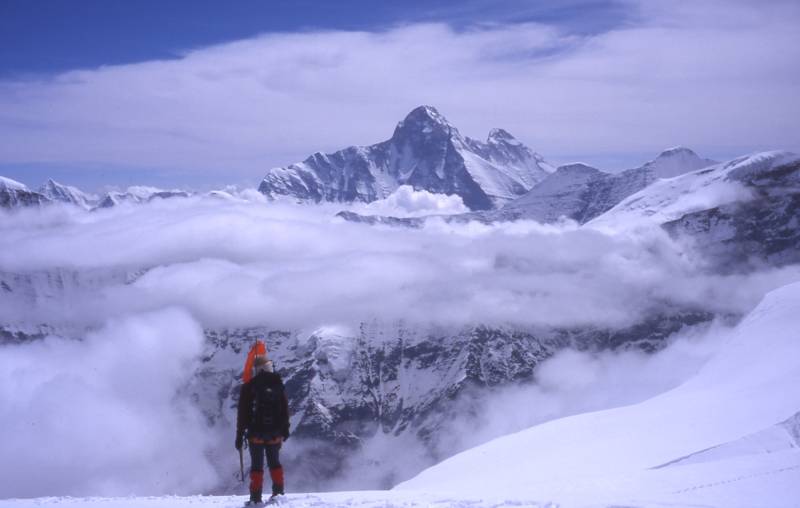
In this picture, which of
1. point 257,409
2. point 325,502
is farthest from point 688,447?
point 257,409

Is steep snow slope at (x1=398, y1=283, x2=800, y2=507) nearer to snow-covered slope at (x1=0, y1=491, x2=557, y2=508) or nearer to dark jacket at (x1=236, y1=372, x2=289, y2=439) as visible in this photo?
snow-covered slope at (x1=0, y1=491, x2=557, y2=508)

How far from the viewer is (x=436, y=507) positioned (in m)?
15.1

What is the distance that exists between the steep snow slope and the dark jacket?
20.7ft

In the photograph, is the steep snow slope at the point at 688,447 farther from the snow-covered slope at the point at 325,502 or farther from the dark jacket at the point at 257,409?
the dark jacket at the point at 257,409

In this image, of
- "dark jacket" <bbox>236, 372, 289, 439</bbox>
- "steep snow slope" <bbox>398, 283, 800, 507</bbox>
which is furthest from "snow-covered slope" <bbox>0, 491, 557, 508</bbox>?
"dark jacket" <bbox>236, 372, 289, 439</bbox>

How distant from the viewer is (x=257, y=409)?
53.7 ft

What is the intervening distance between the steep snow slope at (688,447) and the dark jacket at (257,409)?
632cm

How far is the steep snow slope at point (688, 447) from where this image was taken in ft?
49.3

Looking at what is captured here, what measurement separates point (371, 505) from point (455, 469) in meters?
15.6

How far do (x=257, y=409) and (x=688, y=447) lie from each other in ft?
50.0

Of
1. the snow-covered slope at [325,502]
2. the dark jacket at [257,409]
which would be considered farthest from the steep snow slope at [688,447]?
the dark jacket at [257,409]

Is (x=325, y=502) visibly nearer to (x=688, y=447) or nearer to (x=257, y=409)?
(x=257, y=409)

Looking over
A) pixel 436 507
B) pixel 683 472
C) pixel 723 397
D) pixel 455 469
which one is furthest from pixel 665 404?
pixel 436 507

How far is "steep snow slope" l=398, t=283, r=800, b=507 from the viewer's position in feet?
49.3
